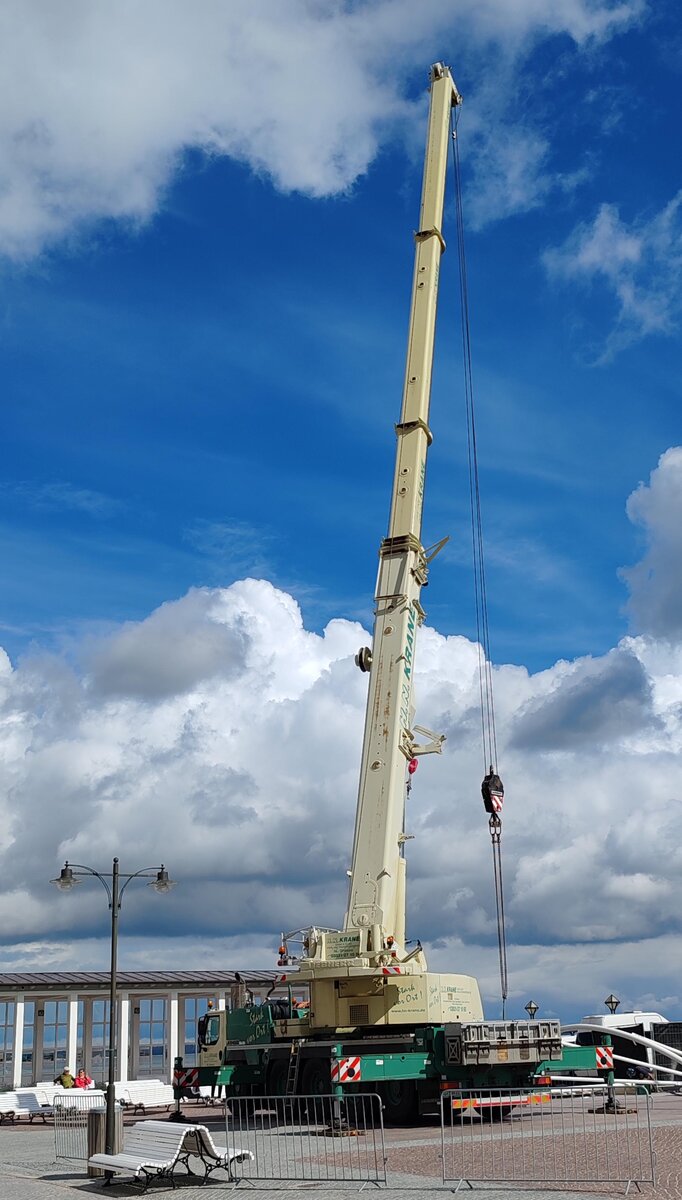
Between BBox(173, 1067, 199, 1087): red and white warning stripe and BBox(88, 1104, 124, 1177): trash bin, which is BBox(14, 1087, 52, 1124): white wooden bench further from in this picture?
BBox(88, 1104, 124, 1177): trash bin

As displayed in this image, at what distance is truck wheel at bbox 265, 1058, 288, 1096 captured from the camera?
943 inches

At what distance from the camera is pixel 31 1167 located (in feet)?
61.9

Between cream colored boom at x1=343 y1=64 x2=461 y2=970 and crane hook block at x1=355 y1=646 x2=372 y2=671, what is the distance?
0.22m

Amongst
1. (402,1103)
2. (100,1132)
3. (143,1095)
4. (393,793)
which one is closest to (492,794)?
(393,793)

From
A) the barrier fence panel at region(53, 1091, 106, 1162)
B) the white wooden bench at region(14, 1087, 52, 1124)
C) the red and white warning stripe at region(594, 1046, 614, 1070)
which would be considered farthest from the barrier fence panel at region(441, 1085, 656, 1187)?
the white wooden bench at region(14, 1087, 52, 1124)

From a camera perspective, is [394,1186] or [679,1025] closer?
[394,1186]

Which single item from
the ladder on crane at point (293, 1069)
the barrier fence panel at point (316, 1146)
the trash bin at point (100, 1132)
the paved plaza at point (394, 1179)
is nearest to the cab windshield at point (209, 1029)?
the barrier fence panel at point (316, 1146)

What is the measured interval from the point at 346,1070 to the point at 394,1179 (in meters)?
6.74

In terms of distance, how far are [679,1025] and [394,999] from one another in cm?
2617

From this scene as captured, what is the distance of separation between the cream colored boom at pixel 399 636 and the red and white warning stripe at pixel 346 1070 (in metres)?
2.03

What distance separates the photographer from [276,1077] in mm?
24188

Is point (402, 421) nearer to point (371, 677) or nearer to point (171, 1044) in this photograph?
point (371, 677)

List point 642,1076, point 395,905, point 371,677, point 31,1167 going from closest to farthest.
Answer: point 31,1167
point 395,905
point 371,677
point 642,1076

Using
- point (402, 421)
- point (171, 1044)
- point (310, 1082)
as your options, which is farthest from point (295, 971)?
point (171, 1044)
